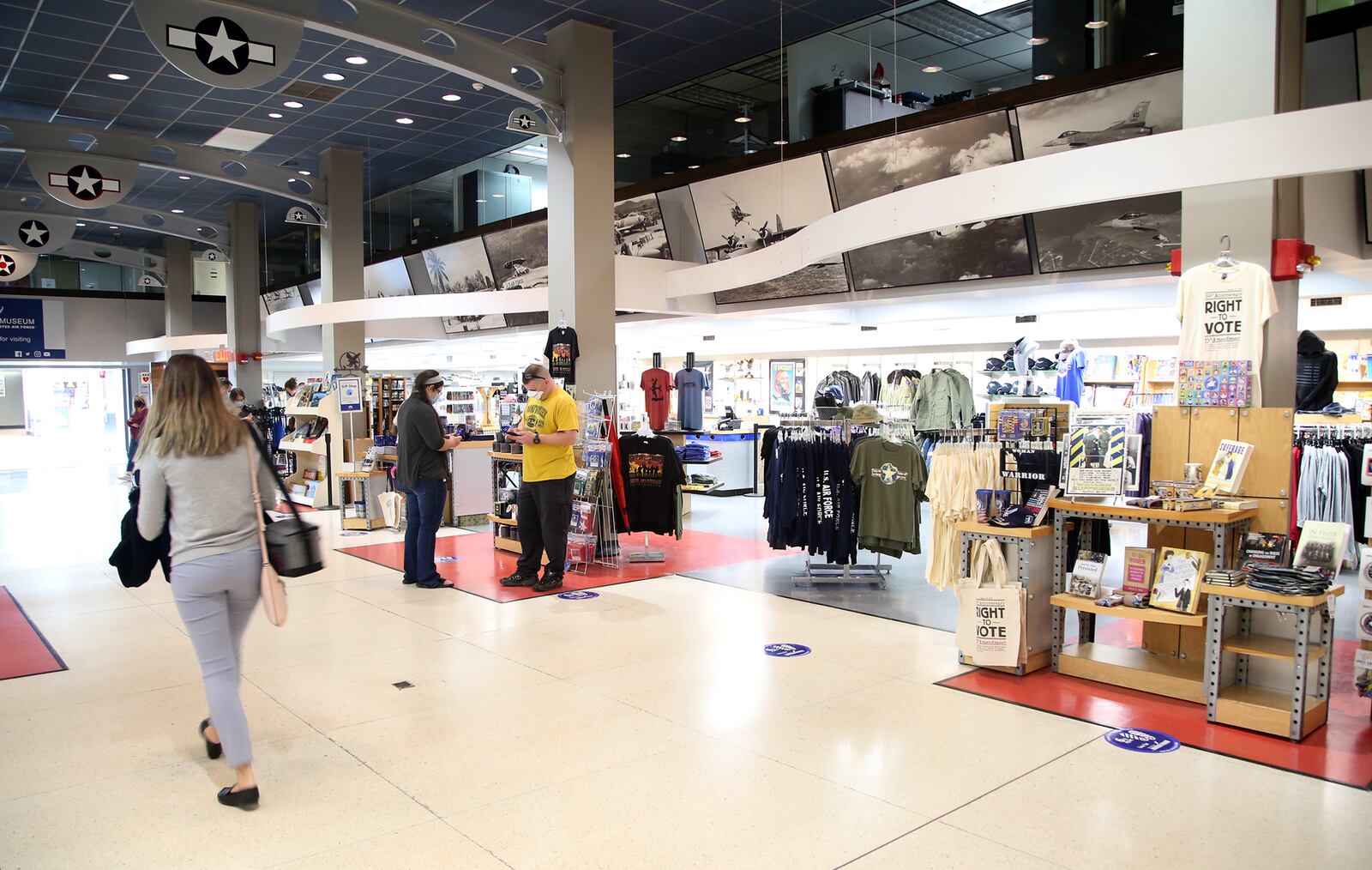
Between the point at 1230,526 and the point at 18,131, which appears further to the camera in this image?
the point at 18,131

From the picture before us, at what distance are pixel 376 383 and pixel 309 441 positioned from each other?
1606mm

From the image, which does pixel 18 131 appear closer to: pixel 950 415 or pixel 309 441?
pixel 309 441

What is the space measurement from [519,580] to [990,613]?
12.0 feet

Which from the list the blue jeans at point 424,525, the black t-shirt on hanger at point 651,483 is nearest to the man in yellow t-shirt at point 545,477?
the blue jeans at point 424,525

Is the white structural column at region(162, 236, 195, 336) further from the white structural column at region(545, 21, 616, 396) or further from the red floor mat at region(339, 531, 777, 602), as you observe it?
the white structural column at region(545, 21, 616, 396)

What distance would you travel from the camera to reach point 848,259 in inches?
395

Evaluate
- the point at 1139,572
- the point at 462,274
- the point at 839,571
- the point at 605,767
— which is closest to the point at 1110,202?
the point at 839,571

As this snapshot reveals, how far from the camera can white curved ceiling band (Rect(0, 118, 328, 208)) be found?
10.6 metres

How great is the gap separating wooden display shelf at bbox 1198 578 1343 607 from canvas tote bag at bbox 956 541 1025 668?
2.95 feet

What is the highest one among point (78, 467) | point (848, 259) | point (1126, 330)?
point (848, 259)

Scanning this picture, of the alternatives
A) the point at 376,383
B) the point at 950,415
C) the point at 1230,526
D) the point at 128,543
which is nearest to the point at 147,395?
the point at 376,383

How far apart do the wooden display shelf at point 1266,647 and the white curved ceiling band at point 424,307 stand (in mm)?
7051

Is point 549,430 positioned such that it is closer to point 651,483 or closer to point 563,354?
point 651,483

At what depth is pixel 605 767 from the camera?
143 inches
